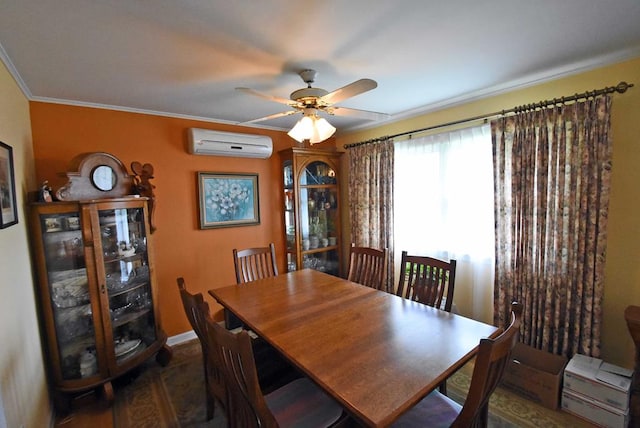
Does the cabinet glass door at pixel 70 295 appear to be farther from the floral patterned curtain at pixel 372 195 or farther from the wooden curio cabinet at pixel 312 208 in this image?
the floral patterned curtain at pixel 372 195

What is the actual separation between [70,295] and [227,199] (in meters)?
1.56

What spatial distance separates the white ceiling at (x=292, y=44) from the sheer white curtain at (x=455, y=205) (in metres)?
0.58

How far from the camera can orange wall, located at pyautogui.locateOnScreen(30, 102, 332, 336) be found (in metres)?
2.35

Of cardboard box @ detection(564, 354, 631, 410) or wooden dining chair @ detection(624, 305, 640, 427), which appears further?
cardboard box @ detection(564, 354, 631, 410)

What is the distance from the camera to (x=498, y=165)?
2.35m

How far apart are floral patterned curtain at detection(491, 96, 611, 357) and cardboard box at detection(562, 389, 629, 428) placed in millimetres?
317

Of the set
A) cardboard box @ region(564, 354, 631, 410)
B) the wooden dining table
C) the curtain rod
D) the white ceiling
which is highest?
the white ceiling

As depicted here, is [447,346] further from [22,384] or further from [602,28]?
[22,384]

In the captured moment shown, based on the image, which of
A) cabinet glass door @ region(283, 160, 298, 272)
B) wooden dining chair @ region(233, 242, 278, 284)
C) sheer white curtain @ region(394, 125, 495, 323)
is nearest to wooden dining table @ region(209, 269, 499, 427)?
wooden dining chair @ region(233, 242, 278, 284)

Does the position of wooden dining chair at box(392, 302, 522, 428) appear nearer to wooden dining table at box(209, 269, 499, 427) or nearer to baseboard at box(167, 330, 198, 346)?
wooden dining table at box(209, 269, 499, 427)

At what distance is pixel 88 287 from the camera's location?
2.10 m

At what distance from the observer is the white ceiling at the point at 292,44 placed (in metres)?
1.28

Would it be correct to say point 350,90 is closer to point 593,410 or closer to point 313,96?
point 313,96

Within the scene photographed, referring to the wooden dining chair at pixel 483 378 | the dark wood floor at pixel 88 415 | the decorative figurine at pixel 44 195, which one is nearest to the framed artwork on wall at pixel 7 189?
the decorative figurine at pixel 44 195
